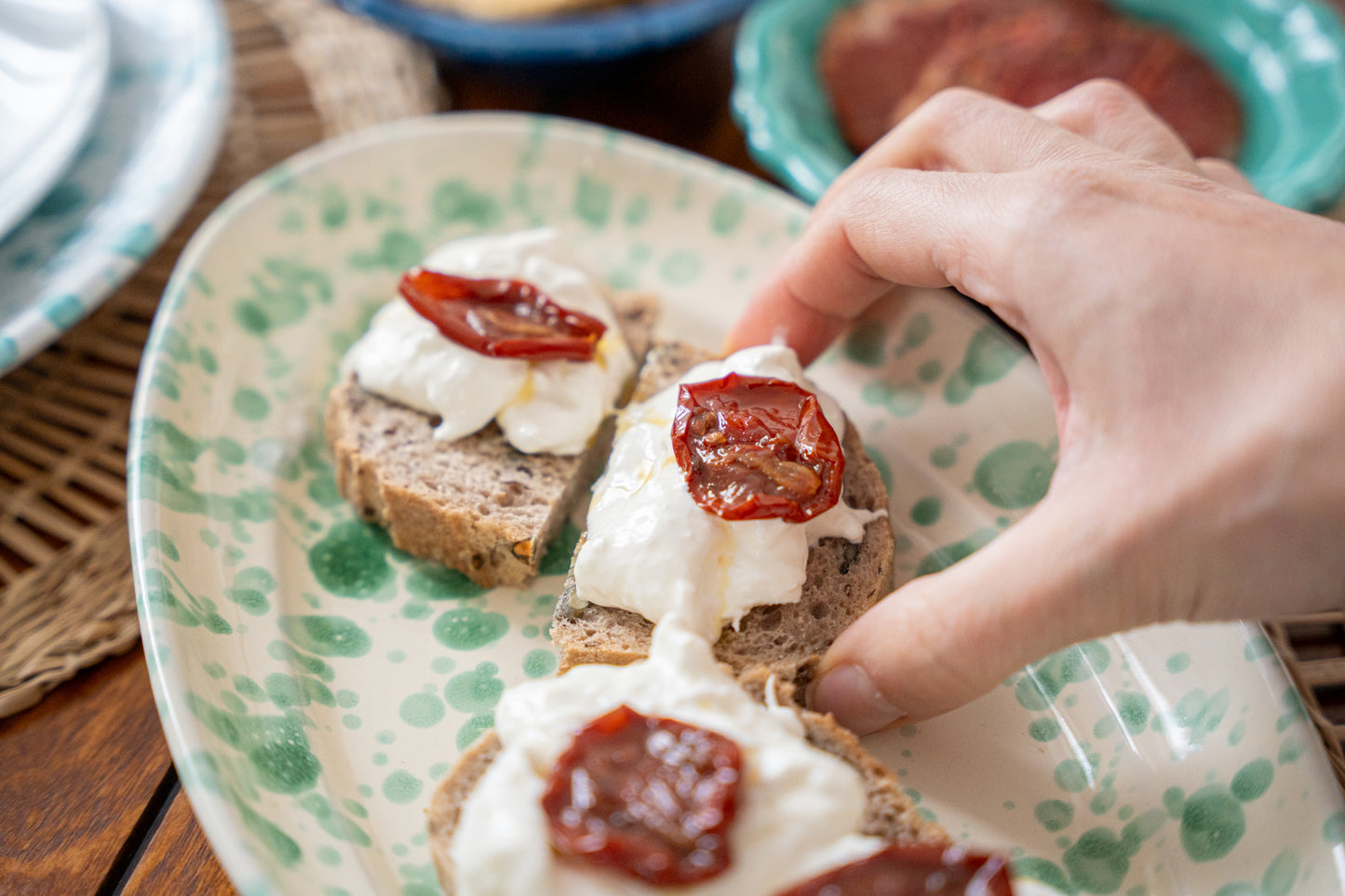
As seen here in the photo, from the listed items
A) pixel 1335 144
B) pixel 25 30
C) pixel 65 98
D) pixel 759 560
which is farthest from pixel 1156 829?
pixel 25 30

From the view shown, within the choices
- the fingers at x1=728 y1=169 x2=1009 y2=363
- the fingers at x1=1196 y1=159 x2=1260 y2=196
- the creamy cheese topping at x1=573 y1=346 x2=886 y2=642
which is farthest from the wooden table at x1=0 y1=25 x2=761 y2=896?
the fingers at x1=1196 y1=159 x2=1260 y2=196

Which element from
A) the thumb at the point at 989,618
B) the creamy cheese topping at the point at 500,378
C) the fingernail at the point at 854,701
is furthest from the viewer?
the creamy cheese topping at the point at 500,378

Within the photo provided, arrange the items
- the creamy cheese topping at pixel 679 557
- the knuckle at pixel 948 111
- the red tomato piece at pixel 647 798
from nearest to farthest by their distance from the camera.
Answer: the red tomato piece at pixel 647 798
the creamy cheese topping at pixel 679 557
the knuckle at pixel 948 111

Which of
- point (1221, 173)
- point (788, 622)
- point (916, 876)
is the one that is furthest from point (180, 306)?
point (1221, 173)

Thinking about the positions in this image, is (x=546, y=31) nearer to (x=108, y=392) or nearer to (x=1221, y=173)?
(x=108, y=392)

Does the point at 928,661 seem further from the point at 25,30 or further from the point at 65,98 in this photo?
the point at 25,30

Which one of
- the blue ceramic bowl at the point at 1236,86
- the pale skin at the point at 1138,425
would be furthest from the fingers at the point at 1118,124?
the blue ceramic bowl at the point at 1236,86

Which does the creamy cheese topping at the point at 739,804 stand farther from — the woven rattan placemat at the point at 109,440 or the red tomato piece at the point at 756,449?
Result: the woven rattan placemat at the point at 109,440
